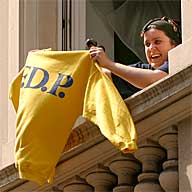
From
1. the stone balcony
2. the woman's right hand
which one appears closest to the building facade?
the stone balcony

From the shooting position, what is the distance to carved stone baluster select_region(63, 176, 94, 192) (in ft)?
30.3

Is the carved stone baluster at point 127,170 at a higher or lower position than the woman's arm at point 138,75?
lower

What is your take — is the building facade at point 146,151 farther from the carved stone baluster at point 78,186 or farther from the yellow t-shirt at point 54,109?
the yellow t-shirt at point 54,109

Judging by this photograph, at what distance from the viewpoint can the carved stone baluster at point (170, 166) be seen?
344 inches

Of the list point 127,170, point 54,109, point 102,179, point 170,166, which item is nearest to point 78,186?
point 102,179

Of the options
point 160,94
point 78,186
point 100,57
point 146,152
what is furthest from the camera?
point 78,186

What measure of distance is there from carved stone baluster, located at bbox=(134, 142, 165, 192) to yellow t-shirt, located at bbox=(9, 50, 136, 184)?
0.29 metres

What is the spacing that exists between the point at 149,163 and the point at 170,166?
0.17 metres

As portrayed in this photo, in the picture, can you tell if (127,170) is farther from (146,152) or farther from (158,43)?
(158,43)

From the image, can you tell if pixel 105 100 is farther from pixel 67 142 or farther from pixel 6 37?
pixel 6 37

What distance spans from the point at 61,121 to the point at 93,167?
36cm

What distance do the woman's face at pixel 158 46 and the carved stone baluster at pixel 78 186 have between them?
29.9 inches

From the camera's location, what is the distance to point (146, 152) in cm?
890

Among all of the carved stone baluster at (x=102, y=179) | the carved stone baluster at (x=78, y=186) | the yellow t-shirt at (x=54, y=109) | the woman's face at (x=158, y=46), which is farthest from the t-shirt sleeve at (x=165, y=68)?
the carved stone baluster at (x=78, y=186)
